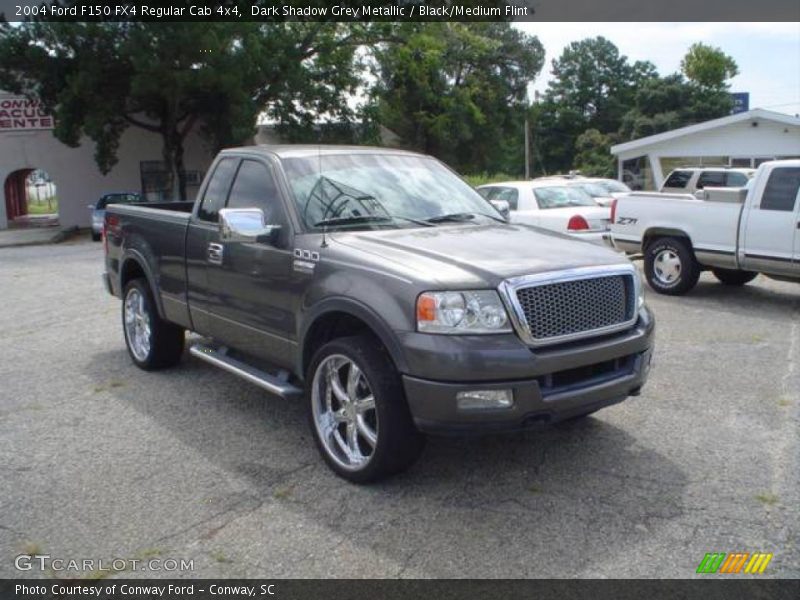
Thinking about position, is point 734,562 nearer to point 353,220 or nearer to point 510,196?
point 353,220

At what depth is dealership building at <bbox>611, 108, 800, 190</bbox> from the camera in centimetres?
2934

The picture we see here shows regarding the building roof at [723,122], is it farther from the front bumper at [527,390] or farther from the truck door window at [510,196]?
the front bumper at [527,390]

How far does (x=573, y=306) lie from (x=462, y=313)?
2.17 feet

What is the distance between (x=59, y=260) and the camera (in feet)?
60.2

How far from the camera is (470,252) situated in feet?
14.1

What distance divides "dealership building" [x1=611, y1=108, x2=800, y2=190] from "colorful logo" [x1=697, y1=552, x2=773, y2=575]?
28765 mm

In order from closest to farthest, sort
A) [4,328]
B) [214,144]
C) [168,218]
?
[168,218] < [4,328] < [214,144]

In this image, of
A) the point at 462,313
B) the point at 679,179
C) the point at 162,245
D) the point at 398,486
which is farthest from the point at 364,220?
the point at 679,179

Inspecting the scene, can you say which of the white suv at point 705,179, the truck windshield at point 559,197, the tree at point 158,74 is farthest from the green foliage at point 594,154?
the truck windshield at point 559,197

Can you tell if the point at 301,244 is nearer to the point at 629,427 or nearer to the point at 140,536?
the point at 140,536

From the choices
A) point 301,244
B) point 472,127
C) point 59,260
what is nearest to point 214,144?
point 59,260

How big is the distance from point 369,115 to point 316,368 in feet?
96.0

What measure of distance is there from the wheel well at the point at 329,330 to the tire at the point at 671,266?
728 centimetres

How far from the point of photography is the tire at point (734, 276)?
11.2 m
